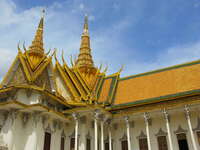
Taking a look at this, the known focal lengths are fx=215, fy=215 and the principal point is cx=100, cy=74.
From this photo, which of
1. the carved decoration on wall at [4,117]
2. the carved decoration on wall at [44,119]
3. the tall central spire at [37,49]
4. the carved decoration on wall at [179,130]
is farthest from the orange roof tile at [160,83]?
the carved decoration on wall at [4,117]

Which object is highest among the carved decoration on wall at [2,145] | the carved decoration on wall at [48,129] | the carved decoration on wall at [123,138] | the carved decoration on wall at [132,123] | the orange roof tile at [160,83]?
the orange roof tile at [160,83]

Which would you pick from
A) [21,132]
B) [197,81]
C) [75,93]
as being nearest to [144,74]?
[197,81]

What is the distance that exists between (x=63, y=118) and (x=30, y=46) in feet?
31.3

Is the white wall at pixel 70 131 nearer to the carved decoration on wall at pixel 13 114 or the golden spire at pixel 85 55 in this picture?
the carved decoration on wall at pixel 13 114

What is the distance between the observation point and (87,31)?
30.1m

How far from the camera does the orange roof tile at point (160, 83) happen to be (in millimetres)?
16547

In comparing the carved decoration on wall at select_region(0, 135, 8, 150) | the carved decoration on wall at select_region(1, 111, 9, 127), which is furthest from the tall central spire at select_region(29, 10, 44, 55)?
the carved decoration on wall at select_region(0, 135, 8, 150)

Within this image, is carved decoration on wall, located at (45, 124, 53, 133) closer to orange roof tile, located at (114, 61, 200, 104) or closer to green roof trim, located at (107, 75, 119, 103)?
green roof trim, located at (107, 75, 119, 103)

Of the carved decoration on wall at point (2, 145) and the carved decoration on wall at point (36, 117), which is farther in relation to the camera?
the carved decoration on wall at point (36, 117)

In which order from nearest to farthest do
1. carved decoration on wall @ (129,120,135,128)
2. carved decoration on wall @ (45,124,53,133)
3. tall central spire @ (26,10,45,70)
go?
1. carved decoration on wall @ (45,124,53,133)
2. carved decoration on wall @ (129,120,135,128)
3. tall central spire @ (26,10,45,70)

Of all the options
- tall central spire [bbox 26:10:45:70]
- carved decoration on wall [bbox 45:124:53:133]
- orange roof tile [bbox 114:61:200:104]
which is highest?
tall central spire [bbox 26:10:45:70]


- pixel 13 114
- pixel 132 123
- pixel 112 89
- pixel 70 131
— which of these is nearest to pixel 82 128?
pixel 70 131

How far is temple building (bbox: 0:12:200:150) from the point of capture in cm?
1400

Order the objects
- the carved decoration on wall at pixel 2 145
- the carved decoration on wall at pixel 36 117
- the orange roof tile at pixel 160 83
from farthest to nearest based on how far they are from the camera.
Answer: the orange roof tile at pixel 160 83 → the carved decoration on wall at pixel 36 117 → the carved decoration on wall at pixel 2 145
